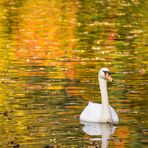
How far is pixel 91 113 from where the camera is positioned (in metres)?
17.8

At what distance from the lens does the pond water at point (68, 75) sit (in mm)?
16281

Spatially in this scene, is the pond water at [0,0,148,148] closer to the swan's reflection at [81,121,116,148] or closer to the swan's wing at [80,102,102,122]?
the swan's reflection at [81,121,116,148]

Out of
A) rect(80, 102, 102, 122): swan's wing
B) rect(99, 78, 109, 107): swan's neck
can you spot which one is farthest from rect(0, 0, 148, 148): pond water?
rect(99, 78, 109, 107): swan's neck

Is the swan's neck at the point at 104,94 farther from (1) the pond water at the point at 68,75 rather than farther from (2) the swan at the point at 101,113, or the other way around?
(1) the pond water at the point at 68,75

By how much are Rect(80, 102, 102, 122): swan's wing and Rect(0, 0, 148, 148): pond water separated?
0.19 meters

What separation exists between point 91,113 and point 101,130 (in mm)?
811

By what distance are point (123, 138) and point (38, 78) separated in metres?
7.96

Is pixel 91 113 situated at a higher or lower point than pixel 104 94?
lower

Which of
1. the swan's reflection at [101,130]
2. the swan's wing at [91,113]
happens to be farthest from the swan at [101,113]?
the swan's reflection at [101,130]

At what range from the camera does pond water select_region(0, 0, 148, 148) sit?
16.3 m

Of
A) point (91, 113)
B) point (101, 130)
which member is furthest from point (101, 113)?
point (101, 130)

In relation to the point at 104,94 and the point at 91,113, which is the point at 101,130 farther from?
the point at 104,94

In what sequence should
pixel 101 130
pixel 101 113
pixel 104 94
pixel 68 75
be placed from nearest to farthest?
pixel 101 130 < pixel 101 113 < pixel 104 94 < pixel 68 75

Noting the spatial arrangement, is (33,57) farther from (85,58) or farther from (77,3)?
(77,3)
